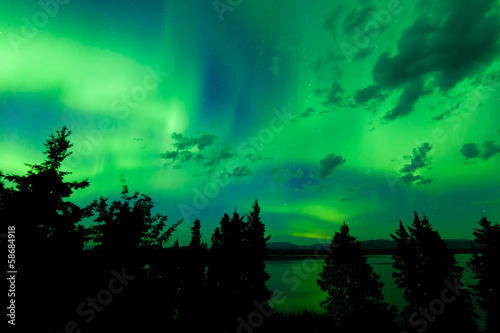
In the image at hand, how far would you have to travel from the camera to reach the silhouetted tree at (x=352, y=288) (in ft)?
69.1

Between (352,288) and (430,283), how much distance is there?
22.3 ft

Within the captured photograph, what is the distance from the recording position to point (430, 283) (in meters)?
20.2

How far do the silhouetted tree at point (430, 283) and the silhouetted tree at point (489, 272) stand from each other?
1.55m

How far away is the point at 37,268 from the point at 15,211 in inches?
147

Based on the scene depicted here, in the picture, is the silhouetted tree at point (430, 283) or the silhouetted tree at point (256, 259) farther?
the silhouetted tree at point (256, 259)

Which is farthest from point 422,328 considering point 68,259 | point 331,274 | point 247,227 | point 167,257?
point 68,259

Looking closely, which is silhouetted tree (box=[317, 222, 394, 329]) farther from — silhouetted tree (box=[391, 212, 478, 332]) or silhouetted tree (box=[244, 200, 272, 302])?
silhouetted tree (box=[244, 200, 272, 302])

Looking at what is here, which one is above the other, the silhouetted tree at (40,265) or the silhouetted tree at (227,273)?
the silhouetted tree at (40,265)

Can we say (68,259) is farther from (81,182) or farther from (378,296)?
(378,296)

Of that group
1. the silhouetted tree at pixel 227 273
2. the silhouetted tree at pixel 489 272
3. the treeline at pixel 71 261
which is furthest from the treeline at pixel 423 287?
the treeline at pixel 71 261

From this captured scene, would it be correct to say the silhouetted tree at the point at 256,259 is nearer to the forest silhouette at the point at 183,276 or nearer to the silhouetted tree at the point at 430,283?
the forest silhouette at the point at 183,276

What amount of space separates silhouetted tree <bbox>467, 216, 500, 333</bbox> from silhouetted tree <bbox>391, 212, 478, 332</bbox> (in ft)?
5.10

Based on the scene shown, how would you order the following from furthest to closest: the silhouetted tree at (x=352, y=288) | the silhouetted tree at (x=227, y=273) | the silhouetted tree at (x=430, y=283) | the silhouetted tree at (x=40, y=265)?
the silhouetted tree at (x=227, y=273) < the silhouetted tree at (x=352, y=288) < the silhouetted tree at (x=430, y=283) < the silhouetted tree at (x=40, y=265)

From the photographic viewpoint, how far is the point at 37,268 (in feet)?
33.4
